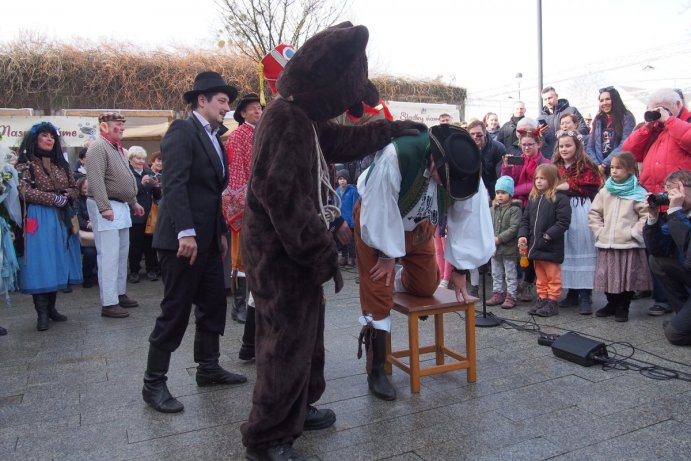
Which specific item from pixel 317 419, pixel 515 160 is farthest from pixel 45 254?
pixel 515 160

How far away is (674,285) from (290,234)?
3.69 m

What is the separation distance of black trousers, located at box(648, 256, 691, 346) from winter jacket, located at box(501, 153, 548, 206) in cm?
173

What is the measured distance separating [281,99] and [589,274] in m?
4.04

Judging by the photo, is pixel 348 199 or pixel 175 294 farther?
pixel 348 199

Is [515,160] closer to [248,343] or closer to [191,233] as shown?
[248,343]

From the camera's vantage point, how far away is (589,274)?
552 cm

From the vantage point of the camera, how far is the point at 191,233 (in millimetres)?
3281

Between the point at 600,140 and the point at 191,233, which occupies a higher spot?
the point at 600,140

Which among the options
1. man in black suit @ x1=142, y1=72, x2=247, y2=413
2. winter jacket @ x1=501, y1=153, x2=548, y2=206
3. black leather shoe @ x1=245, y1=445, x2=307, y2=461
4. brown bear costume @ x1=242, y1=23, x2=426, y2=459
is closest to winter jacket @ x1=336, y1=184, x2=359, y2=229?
winter jacket @ x1=501, y1=153, x2=548, y2=206

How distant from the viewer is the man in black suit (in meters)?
3.31

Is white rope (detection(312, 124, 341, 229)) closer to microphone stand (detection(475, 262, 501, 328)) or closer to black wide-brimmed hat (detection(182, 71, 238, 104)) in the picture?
black wide-brimmed hat (detection(182, 71, 238, 104))

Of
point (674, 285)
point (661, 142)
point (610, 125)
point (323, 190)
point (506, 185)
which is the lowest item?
point (674, 285)

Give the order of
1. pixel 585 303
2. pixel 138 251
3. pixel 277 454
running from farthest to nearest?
pixel 138 251, pixel 585 303, pixel 277 454

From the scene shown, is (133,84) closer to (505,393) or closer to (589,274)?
(589,274)
